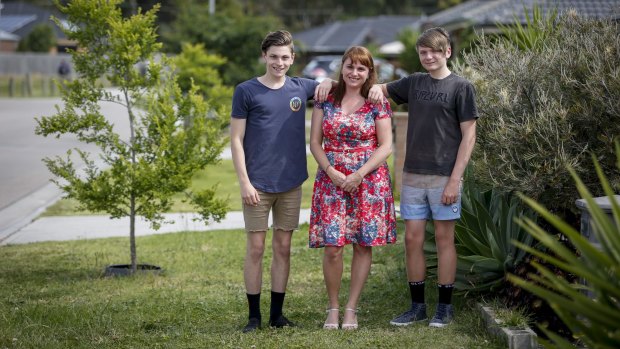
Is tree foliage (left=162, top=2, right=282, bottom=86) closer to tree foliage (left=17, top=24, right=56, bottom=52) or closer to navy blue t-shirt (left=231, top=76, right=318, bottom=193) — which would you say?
navy blue t-shirt (left=231, top=76, right=318, bottom=193)

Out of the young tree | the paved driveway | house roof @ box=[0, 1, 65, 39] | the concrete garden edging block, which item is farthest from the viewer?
house roof @ box=[0, 1, 65, 39]

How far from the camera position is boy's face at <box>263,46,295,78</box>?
571 cm

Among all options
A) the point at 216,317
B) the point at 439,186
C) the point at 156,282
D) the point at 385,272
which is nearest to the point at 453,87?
the point at 439,186

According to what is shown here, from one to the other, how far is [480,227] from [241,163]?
1818 mm

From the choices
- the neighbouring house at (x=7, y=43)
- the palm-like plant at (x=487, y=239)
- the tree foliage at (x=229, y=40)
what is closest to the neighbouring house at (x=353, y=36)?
the neighbouring house at (x=7, y=43)

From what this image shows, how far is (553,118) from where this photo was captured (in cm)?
572

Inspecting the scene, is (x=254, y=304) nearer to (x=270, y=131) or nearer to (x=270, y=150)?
(x=270, y=150)

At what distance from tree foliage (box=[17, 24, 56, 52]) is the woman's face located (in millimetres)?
63885

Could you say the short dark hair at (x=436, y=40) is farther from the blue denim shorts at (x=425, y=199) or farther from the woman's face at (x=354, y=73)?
the blue denim shorts at (x=425, y=199)

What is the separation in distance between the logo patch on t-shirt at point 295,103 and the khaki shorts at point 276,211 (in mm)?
492

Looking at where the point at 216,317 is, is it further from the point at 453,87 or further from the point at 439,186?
the point at 453,87

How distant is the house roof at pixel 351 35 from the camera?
2287 inches

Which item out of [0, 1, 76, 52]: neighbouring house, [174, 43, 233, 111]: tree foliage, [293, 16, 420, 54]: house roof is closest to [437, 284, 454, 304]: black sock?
[174, 43, 233, 111]: tree foliage

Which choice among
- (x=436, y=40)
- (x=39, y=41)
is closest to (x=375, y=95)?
(x=436, y=40)
